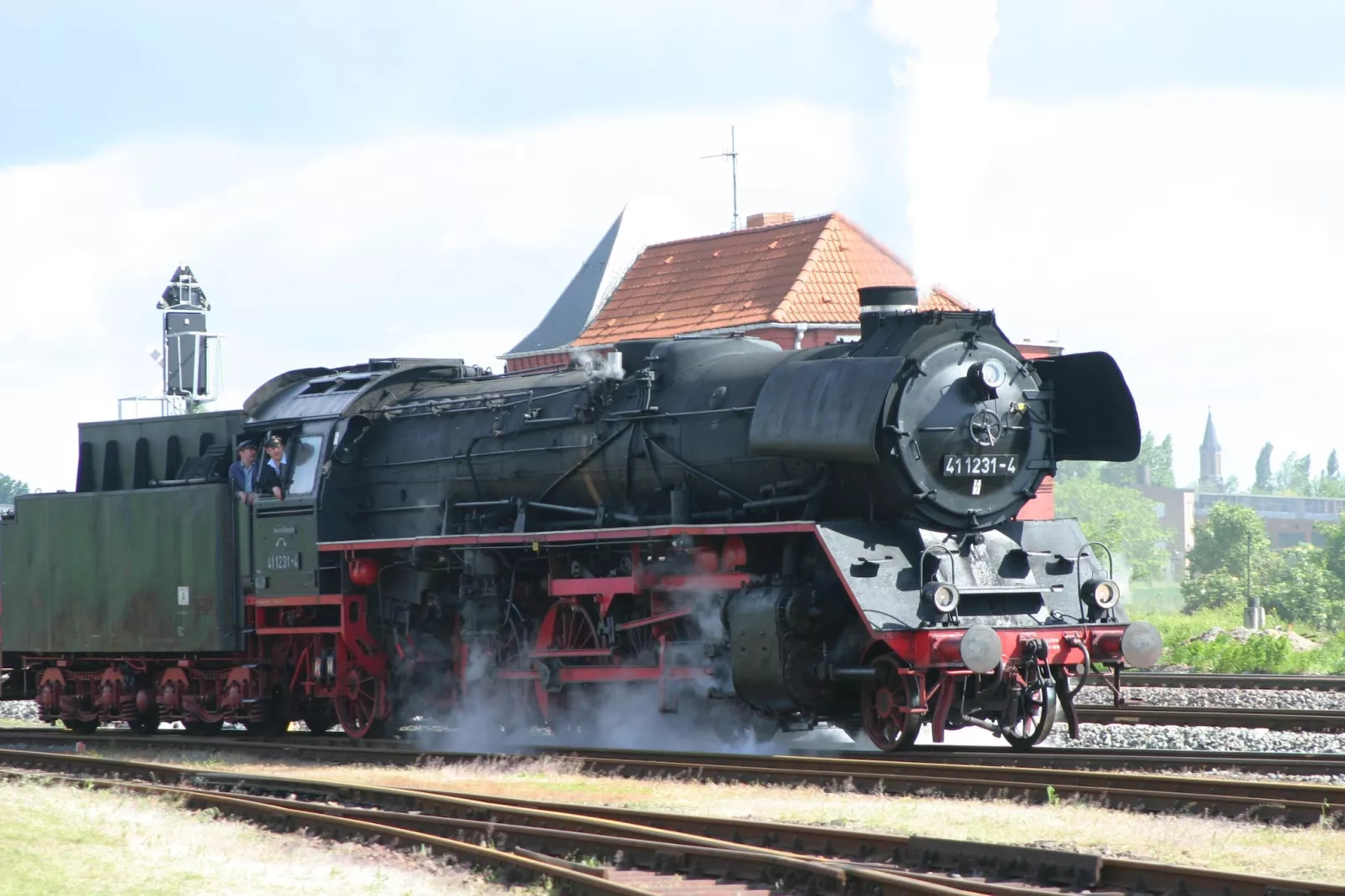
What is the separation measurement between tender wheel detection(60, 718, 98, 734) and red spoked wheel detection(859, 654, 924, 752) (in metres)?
10.8

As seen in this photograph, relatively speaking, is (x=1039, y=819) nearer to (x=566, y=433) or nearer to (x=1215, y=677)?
(x=566, y=433)

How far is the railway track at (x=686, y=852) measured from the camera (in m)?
7.44

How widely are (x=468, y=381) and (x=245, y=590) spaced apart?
3303 millimetres

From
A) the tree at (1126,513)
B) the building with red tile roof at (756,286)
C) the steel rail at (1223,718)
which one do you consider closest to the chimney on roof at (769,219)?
the building with red tile roof at (756,286)

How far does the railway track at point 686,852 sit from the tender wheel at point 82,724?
8371mm

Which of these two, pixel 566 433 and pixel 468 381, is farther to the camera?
pixel 468 381

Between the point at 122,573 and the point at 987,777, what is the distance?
11517 mm

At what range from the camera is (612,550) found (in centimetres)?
1485

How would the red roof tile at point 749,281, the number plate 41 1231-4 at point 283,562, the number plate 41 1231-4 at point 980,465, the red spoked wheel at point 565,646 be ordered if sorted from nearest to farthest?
1. the number plate 41 1231-4 at point 980,465
2. the red spoked wheel at point 565,646
3. the number plate 41 1231-4 at point 283,562
4. the red roof tile at point 749,281

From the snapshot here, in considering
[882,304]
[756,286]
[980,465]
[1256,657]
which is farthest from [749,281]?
[980,465]

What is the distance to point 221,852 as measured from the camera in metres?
9.87

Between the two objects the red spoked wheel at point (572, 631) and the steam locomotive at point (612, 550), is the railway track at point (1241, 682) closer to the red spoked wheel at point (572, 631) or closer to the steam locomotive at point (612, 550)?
the steam locomotive at point (612, 550)

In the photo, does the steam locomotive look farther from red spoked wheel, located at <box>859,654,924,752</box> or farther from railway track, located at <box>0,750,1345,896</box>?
railway track, located at <box>0,750,1345,896</box>

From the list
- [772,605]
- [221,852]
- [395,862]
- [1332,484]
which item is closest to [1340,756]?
[772,605]
